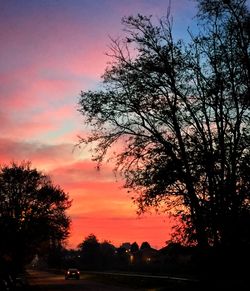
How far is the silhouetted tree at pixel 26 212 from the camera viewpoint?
70.8 meters

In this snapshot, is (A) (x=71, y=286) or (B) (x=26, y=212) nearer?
(A) (x=71, y=286)

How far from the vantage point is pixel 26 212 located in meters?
72.2

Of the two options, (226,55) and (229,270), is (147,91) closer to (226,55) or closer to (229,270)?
(226,55)

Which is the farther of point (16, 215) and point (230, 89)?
point (16, 215)

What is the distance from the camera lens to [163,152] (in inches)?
1020

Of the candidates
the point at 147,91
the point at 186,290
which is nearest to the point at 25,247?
the point at 186,290

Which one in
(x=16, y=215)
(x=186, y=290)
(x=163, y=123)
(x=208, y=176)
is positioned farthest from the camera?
(x=16, y=215)

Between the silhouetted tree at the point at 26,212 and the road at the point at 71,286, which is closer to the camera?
the road at the point at 71,286

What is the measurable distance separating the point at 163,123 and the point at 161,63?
3.08 meters

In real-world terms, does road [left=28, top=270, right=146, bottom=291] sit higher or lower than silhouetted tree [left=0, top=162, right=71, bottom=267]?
lower

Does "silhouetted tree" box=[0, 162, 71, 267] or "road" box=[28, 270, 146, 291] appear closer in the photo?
"road" box=[28, 270, 146, 291]

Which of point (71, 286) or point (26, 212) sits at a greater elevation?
point (26, 212)

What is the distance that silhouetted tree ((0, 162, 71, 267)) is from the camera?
70.8 metres

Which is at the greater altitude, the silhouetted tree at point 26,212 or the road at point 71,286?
the silhouetted tree at point 26,212
